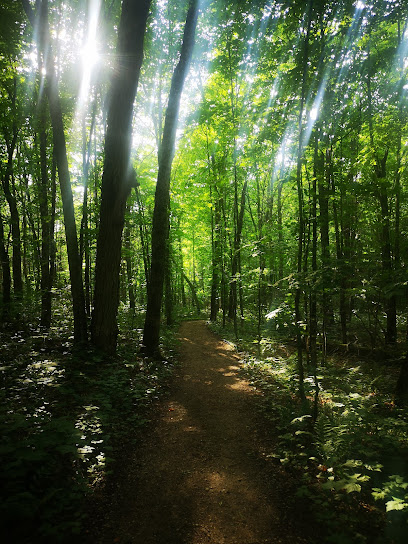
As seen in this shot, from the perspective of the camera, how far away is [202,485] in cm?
345

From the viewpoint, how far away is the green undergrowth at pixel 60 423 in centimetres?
231

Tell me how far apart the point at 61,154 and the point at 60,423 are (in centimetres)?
651

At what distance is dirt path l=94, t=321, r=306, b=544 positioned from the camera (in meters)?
2.72

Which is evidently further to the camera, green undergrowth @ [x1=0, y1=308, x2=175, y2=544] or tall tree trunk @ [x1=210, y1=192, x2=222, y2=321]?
tall tree trunk @ [x1=210, y1=192, x2=222, y2=321]

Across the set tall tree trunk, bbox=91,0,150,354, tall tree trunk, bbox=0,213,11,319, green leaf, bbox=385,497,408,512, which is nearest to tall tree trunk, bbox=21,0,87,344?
tall tree trunk, bbox=91,0,150,354

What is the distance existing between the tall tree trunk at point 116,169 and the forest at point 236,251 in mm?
37

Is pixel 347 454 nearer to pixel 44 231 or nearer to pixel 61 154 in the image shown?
pixel 61 154

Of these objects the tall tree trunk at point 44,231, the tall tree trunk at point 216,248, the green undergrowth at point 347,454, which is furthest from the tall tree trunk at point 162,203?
the tall tree trunk at point 216,248

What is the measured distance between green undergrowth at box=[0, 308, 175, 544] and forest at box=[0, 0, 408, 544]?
3 cm

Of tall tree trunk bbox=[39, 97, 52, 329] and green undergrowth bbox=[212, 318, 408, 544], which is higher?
tall tree trunk bbox=[39, 97, 52, 329]

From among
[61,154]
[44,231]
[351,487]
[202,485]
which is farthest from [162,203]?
[351,487]

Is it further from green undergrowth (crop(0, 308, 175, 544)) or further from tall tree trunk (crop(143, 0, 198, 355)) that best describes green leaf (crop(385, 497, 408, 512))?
tall tree trunk (crop(143, 0, 198, 355))

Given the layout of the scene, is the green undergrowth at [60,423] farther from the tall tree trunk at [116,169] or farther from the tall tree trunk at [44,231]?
the tall tree trunk at [44,231]

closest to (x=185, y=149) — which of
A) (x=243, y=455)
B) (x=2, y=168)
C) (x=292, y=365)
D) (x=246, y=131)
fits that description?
(x=246, y=131)
